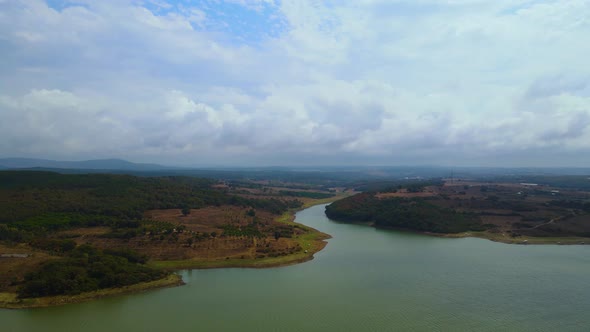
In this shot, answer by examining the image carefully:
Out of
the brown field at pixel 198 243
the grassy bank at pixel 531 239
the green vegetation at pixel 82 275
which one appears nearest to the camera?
the green vegetation at pixel 82 275

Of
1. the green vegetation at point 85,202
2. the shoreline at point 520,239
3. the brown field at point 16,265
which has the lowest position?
the shoreline at point 520,239

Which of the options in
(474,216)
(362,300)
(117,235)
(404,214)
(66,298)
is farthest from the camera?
(404,214)

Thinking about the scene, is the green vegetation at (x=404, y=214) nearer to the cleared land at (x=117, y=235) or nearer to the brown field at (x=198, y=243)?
the cleared land at (x=117, y=235)

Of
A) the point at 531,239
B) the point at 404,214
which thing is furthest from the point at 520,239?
the point at 404,214

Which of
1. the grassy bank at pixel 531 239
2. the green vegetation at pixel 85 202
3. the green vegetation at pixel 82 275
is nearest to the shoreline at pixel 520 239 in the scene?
the grassy bank at pixel 531 239

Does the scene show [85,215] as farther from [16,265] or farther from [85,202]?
[16,265]

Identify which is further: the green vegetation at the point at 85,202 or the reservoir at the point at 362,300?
the green vegetation at the point at 85,202

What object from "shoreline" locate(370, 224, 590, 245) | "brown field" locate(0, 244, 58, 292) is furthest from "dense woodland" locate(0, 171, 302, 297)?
"shoreline" locate(370, 224, 590, 245)

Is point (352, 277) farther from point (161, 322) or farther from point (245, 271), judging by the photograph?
point (161, 322)
